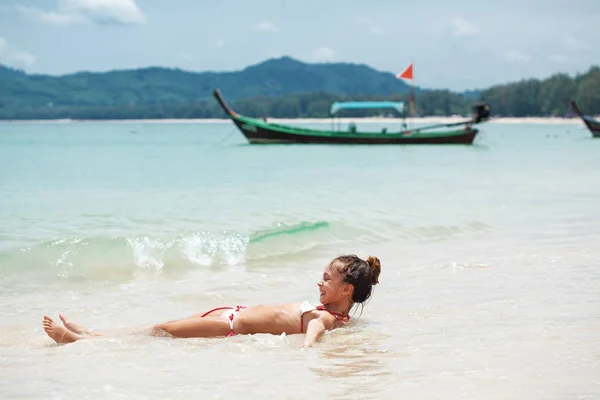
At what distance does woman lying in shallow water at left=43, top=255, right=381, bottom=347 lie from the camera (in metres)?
5.03

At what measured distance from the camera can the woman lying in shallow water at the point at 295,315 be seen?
5027 mm

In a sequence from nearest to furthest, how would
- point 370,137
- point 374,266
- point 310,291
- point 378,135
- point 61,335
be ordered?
point 61,335 < point 374,266 < point 310,291 < point 378,135 < point 370,137

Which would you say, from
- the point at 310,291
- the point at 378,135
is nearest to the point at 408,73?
the point at 378,135

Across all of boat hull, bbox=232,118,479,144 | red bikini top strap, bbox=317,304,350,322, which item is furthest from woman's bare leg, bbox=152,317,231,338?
boat hull, bbox=232,118,479,144

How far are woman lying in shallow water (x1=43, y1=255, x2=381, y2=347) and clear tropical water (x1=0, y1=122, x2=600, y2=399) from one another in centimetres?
10

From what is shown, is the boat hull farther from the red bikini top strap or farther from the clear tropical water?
the red bikini top strap

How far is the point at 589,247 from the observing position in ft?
29.2

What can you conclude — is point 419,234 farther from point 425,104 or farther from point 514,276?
point 425,104

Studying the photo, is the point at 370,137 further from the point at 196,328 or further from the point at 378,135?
the point at 196,328

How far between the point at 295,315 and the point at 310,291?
6.05 feet

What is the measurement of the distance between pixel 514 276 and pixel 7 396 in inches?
182

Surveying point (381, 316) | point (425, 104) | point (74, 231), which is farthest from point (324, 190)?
point (425, 104)

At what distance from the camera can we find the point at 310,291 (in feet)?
23.0

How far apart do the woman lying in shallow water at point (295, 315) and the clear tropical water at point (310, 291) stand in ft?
0.33
